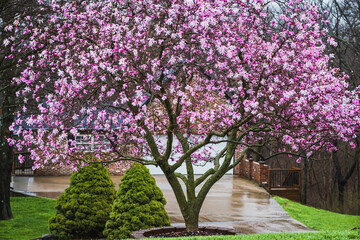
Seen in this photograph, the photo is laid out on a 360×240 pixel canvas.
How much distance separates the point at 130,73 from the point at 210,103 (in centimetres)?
340

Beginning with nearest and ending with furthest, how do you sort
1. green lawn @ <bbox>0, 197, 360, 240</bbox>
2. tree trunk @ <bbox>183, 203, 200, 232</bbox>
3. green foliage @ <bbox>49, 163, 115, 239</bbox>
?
1. tree trunk @ <bbox>183, 203, 200, 232</bbox>
2. green foliage @ <bbox>49, 163, 115, 239</bbox>
3. green lawn @ <bbox>0, 197, 360, 240</bbox>

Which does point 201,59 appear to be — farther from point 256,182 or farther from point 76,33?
point 256,182

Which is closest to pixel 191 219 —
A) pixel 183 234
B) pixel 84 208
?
pixel 183 234

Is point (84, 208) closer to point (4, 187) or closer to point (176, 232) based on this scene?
point (176, 232)

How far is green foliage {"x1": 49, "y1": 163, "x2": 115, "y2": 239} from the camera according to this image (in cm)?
1171

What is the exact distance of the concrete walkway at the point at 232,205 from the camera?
15.7m

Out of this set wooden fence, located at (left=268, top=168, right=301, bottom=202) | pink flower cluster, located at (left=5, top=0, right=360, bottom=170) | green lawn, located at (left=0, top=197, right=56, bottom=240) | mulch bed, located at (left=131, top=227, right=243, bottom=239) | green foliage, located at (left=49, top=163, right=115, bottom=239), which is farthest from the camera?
wooden fence, located at (left=268, top=168, right=301, bottom=202)

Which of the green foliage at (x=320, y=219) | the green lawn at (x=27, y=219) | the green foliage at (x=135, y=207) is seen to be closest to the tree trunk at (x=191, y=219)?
the green foliage at (x=135, y=207)

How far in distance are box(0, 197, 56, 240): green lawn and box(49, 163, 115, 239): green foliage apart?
3052 millimetres

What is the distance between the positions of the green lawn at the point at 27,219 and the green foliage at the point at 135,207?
484 cm

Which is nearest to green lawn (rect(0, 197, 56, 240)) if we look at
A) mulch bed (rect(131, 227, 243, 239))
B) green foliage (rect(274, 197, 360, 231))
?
mulch bed (rect(131, 227, 243, 239))

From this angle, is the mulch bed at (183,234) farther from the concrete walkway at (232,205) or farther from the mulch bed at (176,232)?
the concrete walkway at (232,205)

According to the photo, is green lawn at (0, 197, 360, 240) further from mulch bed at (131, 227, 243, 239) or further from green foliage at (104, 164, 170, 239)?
green foliage at (104, 164, 170, 239)

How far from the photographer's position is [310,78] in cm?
918
